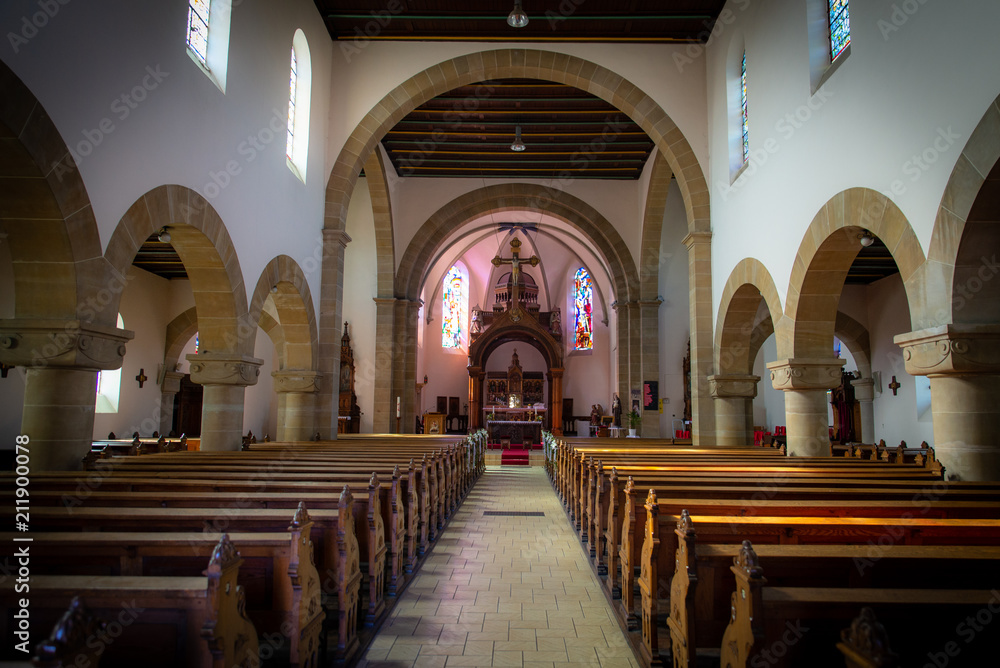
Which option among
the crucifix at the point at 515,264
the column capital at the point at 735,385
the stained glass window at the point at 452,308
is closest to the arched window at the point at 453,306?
the stained glass window at the point at 452,308

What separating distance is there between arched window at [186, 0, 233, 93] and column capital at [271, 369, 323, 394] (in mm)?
5166

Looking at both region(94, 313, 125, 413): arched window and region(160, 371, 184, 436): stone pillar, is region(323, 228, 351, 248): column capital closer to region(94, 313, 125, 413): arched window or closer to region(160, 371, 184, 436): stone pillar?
region(94, 313, 125, 413): arched window

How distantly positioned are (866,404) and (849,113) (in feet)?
42.0

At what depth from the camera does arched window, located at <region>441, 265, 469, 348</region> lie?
29030 mm

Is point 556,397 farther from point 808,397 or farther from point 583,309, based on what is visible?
point 808,397

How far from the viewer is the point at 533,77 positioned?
1232cm

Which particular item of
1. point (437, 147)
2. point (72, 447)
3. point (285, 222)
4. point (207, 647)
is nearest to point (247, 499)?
point (207, 647)

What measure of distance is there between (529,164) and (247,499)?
15.3 metres

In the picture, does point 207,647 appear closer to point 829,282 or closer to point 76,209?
point 76,209

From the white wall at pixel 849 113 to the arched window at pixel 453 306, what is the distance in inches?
725

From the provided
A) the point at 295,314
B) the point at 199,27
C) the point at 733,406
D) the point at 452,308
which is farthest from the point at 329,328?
the point at 452,308

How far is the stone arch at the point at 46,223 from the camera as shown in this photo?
490 cm

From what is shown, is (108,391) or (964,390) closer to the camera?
(964,390)

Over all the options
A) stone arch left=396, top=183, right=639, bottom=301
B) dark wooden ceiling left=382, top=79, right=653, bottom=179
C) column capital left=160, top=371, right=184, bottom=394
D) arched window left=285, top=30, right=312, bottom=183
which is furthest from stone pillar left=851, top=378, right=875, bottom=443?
column capital left=160, top=371, right=184, bottom=394
